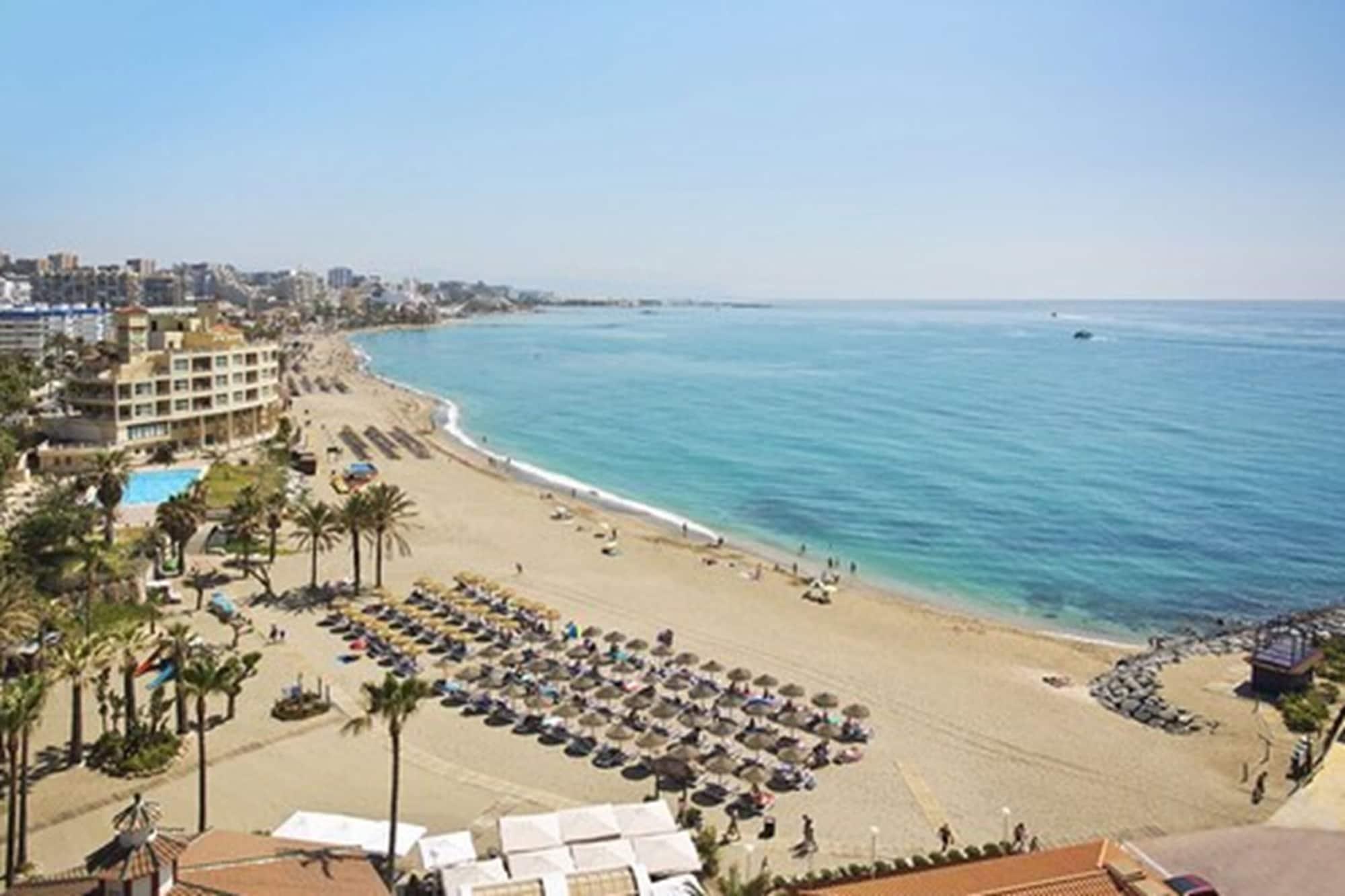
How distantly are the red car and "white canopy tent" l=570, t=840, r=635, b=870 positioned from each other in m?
10.1

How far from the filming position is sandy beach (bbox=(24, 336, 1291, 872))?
24.5m

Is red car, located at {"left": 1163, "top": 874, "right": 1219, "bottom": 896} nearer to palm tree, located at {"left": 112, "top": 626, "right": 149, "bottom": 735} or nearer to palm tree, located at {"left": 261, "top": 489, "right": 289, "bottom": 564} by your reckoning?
palm tree, located at {"left": 112, "top": 626, "right": 149, "bottom": 735}

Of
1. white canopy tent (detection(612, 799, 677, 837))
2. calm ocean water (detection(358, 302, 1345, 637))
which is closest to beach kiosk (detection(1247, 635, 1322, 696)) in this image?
Answer: calm ocean water (detection(358, 302, 1345, 637))

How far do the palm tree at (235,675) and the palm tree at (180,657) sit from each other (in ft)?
3.62

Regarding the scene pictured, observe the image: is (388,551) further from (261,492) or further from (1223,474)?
(1223,474)

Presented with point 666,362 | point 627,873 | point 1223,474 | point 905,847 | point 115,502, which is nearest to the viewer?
point 627,873

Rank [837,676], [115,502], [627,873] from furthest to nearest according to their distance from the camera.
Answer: [115,502], [837,676], [627,873]

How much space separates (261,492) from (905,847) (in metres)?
35.9

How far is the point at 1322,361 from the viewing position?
172625 mm

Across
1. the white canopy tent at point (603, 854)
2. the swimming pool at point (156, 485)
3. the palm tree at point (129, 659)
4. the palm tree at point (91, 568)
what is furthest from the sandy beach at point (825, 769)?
the swimming pool at point (156, 485)

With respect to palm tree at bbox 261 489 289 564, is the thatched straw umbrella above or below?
below

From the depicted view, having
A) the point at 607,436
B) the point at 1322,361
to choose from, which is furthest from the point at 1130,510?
the point at 1322,361

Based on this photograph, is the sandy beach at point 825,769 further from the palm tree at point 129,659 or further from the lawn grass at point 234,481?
the lawn grass at point 234,481

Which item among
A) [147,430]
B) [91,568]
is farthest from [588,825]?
[147,430]
